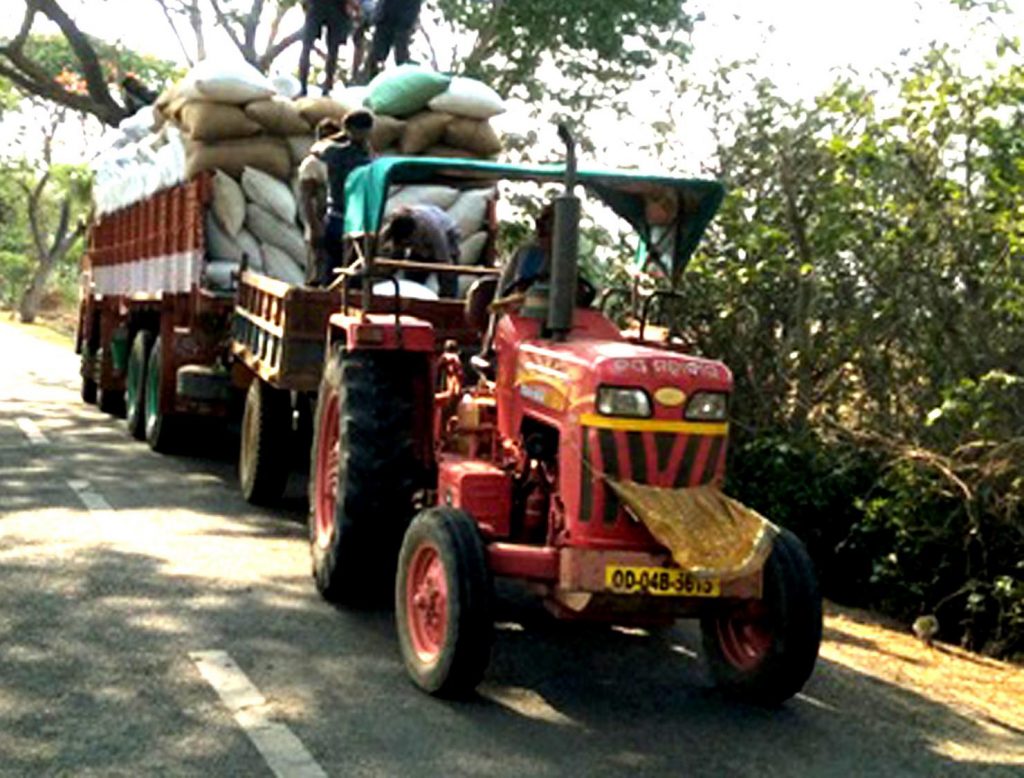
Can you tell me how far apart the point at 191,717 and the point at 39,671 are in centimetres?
89

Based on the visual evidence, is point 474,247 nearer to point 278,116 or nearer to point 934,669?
point 278,116

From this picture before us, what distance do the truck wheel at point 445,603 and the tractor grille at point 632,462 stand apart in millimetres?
491

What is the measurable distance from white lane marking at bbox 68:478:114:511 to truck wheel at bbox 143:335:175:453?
163 centimetres

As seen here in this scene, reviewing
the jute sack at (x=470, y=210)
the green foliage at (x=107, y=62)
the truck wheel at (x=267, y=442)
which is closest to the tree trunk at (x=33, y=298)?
the green foliage at (x=107, y=62)

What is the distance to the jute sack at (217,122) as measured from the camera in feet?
37.3

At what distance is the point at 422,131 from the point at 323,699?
6.55 meters

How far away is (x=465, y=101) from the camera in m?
11.4

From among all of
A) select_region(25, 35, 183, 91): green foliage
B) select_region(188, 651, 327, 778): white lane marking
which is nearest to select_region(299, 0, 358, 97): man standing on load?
select_region(188, 651, 327, 778): white lane marking

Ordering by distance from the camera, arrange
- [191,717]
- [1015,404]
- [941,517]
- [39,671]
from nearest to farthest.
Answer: [191,717] → [39,671] → [1015,404] → [941,517]

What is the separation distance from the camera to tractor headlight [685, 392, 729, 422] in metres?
5.75

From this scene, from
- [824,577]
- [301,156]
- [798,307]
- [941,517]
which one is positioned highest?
[301,156]

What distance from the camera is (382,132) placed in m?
11.4

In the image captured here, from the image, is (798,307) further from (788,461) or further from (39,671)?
(39,671)

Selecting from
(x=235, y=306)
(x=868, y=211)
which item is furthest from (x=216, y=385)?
(x=868, y=211)
